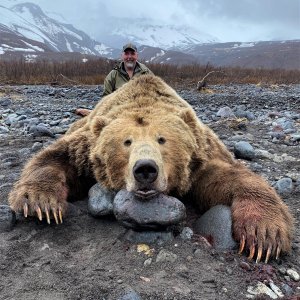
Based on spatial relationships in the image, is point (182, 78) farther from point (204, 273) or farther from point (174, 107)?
point (204, 273)

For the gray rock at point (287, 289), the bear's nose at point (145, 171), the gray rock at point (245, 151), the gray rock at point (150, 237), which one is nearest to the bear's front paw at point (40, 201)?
the gray rock at point (150, 237)

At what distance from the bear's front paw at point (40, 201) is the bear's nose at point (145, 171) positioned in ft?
2.00

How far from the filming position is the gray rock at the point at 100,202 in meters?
2.65

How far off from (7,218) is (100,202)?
0.55 metres

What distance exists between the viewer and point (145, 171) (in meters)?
2.24

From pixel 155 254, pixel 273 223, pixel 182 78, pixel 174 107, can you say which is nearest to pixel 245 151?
pixel 174 107

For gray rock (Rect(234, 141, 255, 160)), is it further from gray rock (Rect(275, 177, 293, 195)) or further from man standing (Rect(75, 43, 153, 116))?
man standing (Rect(75, 43, 153, 116))

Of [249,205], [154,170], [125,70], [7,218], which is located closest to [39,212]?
[7,218]

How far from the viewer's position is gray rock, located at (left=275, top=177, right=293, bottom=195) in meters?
3.35

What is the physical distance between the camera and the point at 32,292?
6.09 ft

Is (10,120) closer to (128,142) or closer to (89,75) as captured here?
(128,142)

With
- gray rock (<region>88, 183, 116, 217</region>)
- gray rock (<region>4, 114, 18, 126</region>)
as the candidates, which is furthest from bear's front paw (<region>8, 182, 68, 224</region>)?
gray rock (<region>4, 114, 18, 126</region>)

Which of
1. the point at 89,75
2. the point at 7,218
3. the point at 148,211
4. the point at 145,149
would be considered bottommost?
the point at 89,75

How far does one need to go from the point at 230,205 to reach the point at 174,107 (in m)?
1.00
